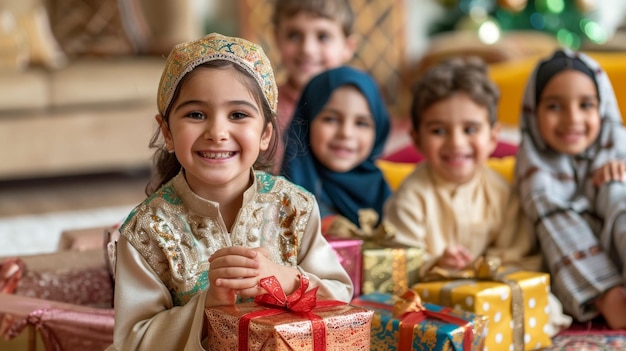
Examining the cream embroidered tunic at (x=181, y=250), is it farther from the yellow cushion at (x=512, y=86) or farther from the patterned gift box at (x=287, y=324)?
the yellow cushion at (x=512, y=86)

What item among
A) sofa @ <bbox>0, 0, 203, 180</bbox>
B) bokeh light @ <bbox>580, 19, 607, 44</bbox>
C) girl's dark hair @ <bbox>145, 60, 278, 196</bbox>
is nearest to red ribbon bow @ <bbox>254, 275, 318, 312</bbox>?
girl's dark hair @ <bbox>145, 60, 278, 196</bbox>

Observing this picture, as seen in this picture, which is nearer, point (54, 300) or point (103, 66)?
point (54, 300)

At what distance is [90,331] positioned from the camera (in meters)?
1.87

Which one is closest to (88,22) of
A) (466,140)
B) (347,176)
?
(347,176)

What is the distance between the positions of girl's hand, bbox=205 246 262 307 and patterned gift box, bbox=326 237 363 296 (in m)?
0.60

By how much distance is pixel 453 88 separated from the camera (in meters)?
2.35

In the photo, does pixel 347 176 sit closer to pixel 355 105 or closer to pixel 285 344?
pixel 355 105

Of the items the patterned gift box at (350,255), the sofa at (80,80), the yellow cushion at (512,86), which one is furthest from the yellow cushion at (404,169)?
the sofa at (80,80)

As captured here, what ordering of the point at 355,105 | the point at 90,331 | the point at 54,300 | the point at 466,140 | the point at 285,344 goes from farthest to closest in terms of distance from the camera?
the point at 355,105
the point at 466,140
the point at 54,300
the point at 90,331
the point at 285,344

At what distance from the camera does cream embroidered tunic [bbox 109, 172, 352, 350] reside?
153 cm

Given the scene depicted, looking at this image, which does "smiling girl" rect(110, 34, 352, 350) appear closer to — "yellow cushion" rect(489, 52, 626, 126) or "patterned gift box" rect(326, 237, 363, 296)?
"patterned gift box" rect(326, 237, 363, 296)

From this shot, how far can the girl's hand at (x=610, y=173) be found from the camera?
2.34 metres

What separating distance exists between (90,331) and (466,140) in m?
1.04

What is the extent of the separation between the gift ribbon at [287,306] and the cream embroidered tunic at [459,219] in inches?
33.3
